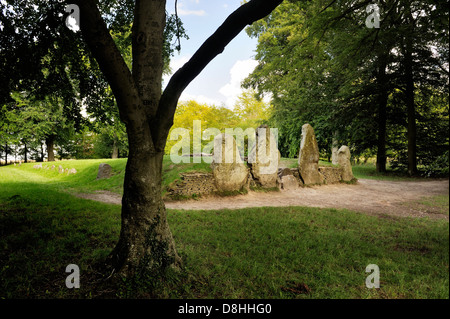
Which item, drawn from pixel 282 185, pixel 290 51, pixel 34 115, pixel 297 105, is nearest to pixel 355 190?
pixel 282 185

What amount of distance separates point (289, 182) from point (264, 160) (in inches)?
70.1

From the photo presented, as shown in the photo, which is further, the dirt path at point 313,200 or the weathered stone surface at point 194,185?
the weathered stone surface at point 194,185

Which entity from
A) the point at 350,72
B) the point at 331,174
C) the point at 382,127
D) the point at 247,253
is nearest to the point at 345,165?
the point at 331,174

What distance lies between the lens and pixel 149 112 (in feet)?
9.42

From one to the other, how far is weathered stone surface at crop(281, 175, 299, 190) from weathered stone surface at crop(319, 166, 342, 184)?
2.13 meters

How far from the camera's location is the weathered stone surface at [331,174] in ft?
38.3

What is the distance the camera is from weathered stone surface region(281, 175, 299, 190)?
10.2 m

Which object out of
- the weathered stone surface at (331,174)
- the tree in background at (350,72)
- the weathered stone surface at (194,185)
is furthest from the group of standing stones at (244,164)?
the weathered stone surface at (331,174)

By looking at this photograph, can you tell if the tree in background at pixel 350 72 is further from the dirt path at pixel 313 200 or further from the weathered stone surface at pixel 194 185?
the weathered stone surface at pixel 194 185

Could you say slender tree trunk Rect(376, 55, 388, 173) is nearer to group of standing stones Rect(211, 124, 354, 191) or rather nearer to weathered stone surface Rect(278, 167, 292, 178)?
group of standing stones Rect(211, 124, 354, 191)

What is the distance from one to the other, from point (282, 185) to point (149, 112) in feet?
28.0

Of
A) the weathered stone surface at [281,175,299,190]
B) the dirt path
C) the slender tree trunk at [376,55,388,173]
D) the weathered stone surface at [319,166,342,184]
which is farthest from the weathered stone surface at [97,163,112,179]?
the slender tree trunk at [376,55,388,173]

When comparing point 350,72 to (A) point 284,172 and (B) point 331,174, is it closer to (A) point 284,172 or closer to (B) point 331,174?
(B) point 331,174

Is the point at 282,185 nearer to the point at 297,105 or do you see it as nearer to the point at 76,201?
the point at 76,201
